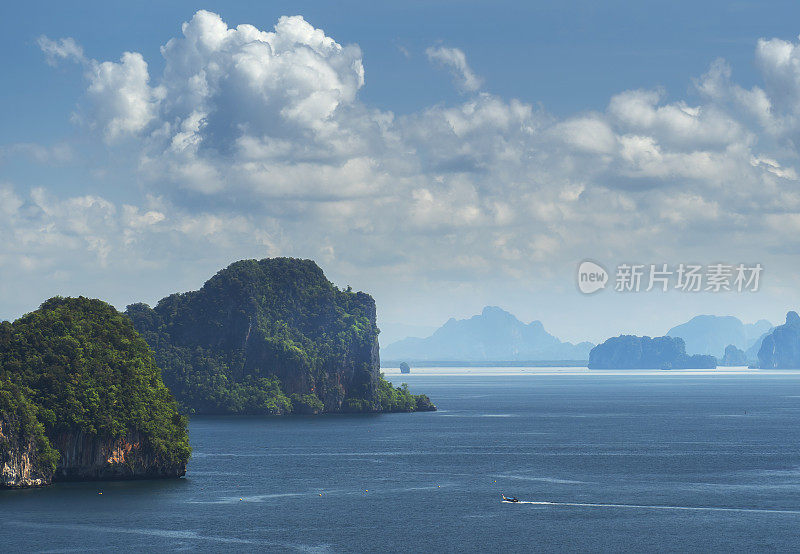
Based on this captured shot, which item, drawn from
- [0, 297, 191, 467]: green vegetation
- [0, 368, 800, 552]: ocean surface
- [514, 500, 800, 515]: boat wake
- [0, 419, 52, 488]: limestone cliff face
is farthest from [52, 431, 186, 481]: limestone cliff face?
[514, 500, 800, 515]: boat wake

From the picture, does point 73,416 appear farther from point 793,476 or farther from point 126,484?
point 793,476

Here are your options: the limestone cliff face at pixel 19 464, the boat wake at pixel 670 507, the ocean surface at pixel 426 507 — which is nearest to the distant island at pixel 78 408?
the limestone cliff face at pixel 19 464

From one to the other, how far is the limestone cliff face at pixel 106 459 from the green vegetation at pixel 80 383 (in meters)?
1.32

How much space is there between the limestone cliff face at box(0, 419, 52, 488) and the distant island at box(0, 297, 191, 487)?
0.42ft

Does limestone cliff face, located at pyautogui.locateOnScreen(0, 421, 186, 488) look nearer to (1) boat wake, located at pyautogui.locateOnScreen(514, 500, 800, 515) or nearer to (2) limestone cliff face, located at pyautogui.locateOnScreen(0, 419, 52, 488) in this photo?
(2) limestone cliff face, located at pyautogui.locateOnScreen(0, 419, 52, 488)

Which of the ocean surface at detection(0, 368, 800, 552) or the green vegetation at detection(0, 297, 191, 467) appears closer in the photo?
the ocean surface at detection(0, 368, 800, 552)

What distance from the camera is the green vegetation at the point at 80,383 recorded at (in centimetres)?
13588

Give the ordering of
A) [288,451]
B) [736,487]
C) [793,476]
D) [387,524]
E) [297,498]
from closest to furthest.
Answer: [387,524]
[297,498]
[736,487]
[793,476]
[288,451]

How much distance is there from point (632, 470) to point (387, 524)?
60.7 m

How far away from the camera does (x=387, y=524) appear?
11700cm

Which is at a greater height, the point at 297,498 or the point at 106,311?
the point at 106,311

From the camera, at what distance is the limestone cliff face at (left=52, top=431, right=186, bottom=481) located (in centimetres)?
13938

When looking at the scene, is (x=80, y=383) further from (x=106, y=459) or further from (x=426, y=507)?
(x=426, y=507)

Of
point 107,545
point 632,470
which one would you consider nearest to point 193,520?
point 107,545
